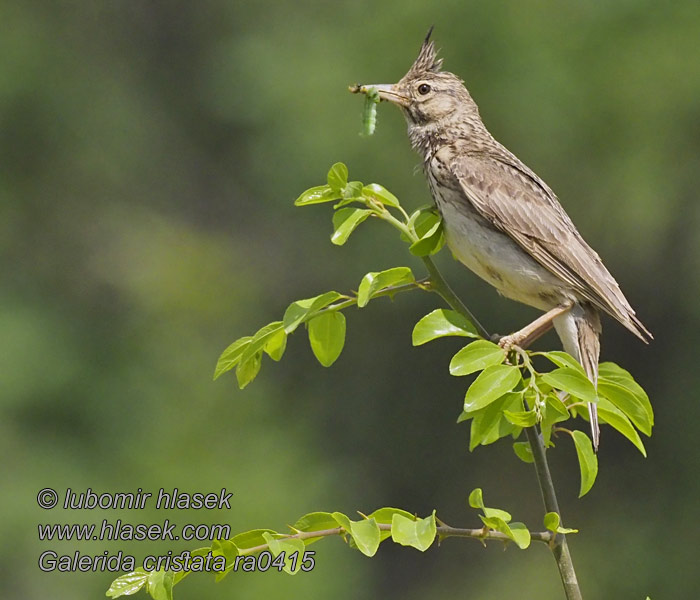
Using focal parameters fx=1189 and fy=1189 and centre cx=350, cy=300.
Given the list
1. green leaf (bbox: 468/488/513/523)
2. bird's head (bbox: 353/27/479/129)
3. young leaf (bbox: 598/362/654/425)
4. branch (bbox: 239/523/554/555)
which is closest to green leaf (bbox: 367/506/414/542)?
branch (bbox: 239/523/554/555)

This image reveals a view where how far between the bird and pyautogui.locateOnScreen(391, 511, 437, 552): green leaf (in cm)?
106

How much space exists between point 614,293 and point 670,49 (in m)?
7.10

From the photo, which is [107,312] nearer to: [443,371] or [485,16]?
[443,371]

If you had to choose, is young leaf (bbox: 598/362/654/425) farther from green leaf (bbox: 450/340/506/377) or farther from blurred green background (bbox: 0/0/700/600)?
blurred green background (bbox: 0/0/700/600)

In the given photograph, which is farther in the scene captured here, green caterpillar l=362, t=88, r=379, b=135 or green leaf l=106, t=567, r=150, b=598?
green caterpillar l=362, t=88, r=379, b=135

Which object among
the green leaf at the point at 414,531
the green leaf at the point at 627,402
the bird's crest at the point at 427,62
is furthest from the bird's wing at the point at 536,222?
the green leaf at the point at 414,531

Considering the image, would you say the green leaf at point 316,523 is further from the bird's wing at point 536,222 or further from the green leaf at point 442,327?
the bird's wing at point 536,222

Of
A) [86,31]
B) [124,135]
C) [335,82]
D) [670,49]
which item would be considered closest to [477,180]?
[670,49]

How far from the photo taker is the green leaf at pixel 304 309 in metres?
2.69

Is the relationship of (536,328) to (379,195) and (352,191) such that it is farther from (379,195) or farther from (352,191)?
(352,191)

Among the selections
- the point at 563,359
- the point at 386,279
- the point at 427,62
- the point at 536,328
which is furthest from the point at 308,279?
the point at 563,359

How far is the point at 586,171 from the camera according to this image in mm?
10648

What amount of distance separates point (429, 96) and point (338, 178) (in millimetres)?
1740

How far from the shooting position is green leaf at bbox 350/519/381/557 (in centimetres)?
227
